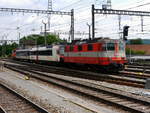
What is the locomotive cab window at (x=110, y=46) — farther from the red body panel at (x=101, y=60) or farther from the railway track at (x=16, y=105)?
the railway track at (x=16, y=105)

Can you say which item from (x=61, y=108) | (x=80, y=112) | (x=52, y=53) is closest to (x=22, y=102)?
(x=61, y=108)

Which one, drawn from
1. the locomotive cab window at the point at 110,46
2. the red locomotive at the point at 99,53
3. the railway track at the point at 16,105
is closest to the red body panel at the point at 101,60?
the red locomotive at the point at 99,53

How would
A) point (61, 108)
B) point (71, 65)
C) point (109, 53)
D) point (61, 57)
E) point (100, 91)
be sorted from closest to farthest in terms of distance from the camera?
point (61, 108) → point (100, 91) → point (109, 53) → point (71, 65) → point (61, 57)

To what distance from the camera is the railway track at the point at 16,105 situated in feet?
37.6

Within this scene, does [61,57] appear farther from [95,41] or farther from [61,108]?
[61,108]

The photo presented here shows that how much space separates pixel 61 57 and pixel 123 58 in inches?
450

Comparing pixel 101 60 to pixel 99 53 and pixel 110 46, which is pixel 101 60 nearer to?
pixel 99 53

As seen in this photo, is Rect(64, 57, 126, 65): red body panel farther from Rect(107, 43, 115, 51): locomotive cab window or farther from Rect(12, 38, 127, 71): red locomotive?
Rect(107, 43, 115, 51): locomotive cab window

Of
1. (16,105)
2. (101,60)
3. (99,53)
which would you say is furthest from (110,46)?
(16,105)

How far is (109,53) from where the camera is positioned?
26.1 m

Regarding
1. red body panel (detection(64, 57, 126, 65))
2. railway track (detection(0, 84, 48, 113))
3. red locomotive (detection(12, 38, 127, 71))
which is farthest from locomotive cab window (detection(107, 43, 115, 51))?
railway track (detection(0, 84, 48, 113))

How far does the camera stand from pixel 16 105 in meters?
12.7

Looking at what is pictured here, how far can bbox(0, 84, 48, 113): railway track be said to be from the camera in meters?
11.4

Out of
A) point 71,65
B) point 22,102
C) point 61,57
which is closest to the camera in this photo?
point 22,102
